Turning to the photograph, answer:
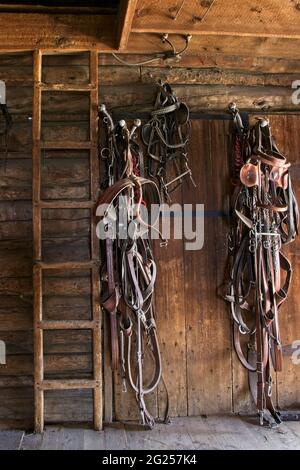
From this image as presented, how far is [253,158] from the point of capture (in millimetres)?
3521

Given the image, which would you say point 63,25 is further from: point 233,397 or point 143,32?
point 233,397

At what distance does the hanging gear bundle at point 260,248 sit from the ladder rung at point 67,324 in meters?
1.05

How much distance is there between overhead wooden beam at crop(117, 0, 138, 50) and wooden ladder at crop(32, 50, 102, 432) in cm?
24

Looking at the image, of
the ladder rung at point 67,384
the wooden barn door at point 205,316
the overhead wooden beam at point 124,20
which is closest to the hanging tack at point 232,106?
the wooden barn door at point 205,316

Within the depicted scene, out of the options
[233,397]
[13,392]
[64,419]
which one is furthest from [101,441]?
[233,397]

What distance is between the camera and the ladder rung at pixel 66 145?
3.50 m

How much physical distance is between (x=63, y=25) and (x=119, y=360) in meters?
2.51

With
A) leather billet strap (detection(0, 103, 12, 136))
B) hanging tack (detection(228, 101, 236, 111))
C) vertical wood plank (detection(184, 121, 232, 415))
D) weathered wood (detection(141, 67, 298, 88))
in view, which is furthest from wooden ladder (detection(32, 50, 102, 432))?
hanging tack (detection(228, 101, 236, 111))

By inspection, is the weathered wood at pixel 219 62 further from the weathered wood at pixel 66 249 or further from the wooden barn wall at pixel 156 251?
the weathered wood at pixel 66 249

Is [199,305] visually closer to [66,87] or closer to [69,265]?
[69,265]

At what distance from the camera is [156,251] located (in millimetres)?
3646

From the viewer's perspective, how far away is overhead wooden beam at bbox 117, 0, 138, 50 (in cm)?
298

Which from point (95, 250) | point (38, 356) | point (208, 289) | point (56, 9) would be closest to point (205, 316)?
point (208, 289)

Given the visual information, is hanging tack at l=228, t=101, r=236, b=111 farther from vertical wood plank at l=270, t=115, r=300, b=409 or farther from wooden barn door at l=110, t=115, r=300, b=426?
vertical wood plank at l=270, t=115, r=300, b=409
